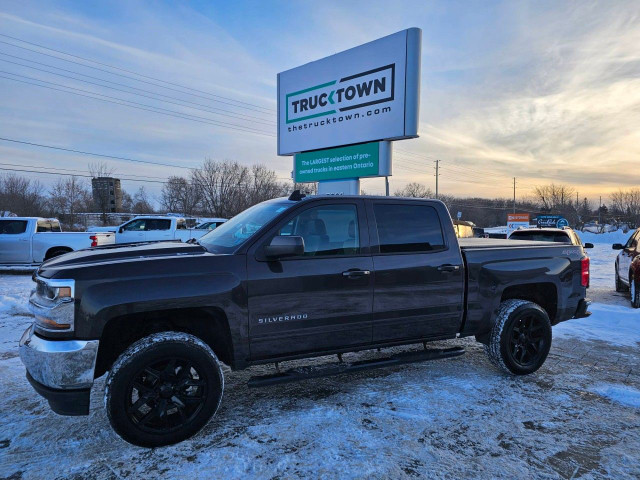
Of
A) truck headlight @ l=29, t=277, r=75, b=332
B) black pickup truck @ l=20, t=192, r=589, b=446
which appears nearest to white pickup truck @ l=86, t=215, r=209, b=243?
black pickup truck @ l=20, t=192, r=589, b=446

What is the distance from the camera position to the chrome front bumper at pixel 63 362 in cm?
276

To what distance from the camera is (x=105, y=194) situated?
6612cm

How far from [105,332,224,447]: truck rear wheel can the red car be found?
8.58 metres

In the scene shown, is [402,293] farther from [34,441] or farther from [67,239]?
[67,239]

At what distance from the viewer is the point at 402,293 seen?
3881 millimetres

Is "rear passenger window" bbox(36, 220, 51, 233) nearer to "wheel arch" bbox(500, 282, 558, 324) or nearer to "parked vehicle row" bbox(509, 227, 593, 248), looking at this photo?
"wheel arch" bbox(500, 282, 558, 324)

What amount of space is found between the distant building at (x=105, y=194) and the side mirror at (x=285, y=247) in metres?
72.2

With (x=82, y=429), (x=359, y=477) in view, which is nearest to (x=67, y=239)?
(x=82, y=429)

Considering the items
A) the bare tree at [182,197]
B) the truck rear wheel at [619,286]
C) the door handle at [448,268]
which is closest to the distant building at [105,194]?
the bare tree at [182,197]

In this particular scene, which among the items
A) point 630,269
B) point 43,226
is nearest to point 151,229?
point 43,226

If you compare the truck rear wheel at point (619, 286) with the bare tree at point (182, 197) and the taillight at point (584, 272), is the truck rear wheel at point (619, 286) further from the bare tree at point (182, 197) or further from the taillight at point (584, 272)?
the bare tree at point (182, 197)

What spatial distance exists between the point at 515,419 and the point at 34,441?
390 cm

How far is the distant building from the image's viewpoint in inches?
2653

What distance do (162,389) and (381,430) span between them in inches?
69.0
